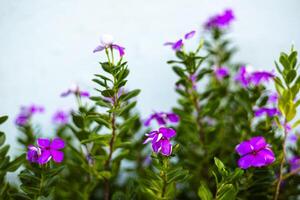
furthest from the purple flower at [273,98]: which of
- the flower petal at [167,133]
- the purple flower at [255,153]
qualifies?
the flower petal at [167,133]

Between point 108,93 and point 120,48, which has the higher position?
point 120,48

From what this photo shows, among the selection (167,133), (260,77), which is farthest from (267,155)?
(260,77)

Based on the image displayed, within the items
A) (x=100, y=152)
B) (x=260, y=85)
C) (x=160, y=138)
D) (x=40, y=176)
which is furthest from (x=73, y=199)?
(x=260, y=85)

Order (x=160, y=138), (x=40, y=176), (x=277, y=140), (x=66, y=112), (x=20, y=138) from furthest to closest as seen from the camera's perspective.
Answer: (x=66, y=112)
(x=20, y=138)
(x=277, y=140)
(x=40, y=176)
(x=160, y=138)

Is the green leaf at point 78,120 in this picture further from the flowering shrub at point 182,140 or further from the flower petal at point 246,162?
the flower petal at point 246,162

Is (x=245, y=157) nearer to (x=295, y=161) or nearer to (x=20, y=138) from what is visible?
(x=295, y=161)

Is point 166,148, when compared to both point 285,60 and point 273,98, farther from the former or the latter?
point 273,98

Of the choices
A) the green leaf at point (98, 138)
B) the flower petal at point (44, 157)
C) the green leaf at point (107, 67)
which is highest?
the green leaf at point (107, 67)
